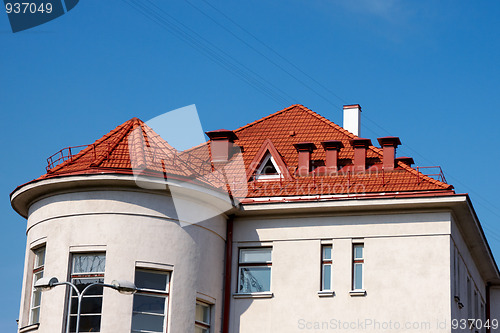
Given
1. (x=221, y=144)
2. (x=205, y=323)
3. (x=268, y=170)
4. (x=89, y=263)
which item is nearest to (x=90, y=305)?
(x=89, y=263)

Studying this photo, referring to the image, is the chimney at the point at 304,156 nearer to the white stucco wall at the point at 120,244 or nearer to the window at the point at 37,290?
the white stucco wall at the point at 120,244

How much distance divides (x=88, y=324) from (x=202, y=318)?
145 inches

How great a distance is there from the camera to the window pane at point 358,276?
96.7 feet

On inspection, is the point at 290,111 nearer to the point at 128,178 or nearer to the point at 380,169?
the point at 380,169

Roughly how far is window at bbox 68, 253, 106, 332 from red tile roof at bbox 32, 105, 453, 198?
96.4 inches

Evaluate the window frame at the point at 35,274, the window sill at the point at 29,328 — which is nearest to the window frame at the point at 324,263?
the window frame at the point at 35,274

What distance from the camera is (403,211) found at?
96.6 feet

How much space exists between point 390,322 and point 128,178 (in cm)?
858

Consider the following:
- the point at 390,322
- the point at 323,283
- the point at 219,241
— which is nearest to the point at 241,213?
the point at 219,241

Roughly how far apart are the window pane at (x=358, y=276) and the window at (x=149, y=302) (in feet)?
18.8

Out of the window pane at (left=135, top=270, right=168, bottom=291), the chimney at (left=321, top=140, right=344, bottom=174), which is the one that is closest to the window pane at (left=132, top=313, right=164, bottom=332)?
the window pane at (left=135, top=270, right=168, bottom=291)

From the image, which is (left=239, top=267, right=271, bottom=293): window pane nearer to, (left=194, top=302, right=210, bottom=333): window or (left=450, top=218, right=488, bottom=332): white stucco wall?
(left=194, top=302, right=210, bottom=333): window

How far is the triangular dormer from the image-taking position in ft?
104

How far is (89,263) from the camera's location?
1081 inches
